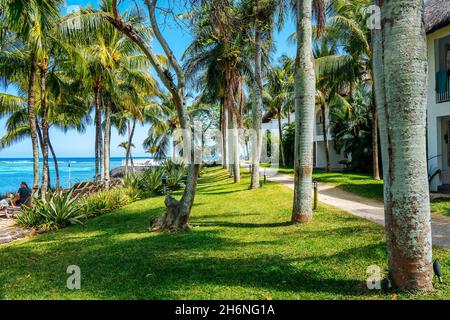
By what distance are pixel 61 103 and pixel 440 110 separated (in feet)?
71.2

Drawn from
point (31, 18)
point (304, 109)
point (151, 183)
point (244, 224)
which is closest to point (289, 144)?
point (151, 183)

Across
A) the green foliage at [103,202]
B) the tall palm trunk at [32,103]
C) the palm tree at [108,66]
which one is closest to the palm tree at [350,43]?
the palm tree at [108,66]

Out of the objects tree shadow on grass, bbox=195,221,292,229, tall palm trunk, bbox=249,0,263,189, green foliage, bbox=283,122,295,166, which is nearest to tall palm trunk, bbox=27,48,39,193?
tree shadow on grass, bbox=195,221,292,229

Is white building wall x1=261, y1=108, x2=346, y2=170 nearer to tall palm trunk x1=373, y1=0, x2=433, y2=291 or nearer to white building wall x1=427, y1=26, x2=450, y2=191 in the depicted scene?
white building wall x1=427, y1=26, x2=450, y2=191

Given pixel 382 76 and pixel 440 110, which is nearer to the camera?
pixel 382 76

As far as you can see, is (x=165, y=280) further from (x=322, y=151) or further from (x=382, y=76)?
(x=322, y=151)

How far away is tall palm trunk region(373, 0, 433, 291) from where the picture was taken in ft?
13.2

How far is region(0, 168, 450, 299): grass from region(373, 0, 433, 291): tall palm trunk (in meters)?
0.44

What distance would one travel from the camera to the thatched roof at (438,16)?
1185 centimetres

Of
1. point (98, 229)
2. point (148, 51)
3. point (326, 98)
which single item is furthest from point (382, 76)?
point (326, 98)

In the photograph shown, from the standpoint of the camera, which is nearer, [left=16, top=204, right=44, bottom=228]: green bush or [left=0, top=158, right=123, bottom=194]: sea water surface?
[left=16, top=204, right=44, bottom=228]: green bush

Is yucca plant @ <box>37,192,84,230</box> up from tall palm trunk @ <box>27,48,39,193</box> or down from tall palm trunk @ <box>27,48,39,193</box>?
down

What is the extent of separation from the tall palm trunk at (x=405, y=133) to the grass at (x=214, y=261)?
1.44ft
